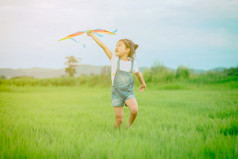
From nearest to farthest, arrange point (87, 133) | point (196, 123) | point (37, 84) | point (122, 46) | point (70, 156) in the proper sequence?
point (70, 156) < point (87, 133) < point (122, 46) < point (196, 123) < point (37, 84)

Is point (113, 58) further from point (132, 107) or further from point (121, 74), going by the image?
point (132, 107)

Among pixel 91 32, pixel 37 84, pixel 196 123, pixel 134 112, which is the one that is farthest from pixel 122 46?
pixel 37 84

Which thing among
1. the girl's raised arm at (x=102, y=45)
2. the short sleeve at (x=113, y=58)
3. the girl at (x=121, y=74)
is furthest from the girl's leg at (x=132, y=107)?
the girl's raised arm at (x=102, y=45)

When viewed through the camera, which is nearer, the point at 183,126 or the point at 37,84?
the point at 183,126

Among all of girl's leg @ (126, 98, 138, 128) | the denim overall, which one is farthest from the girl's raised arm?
girl's leg @ (126, 98, 138, 128)

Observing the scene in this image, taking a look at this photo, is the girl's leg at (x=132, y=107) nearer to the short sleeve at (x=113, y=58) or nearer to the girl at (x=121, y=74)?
the girl at (x=121, y=74)

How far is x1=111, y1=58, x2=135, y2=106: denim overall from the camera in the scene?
10.4ft

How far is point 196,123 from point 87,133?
1894 millimetres

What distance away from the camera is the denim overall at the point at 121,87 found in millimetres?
3168

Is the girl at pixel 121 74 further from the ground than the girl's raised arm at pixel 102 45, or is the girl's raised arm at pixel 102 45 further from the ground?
the girl's raised arm at pixel 102 45

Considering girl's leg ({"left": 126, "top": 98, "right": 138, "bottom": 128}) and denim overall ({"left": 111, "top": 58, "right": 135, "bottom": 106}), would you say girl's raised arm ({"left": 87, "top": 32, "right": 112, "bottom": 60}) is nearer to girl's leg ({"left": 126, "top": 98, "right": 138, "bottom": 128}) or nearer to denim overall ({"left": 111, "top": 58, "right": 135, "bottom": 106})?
denim overall ({"left": 111, "top": 58, "right": 135, "bottom": 106})

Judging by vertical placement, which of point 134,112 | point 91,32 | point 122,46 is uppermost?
point 91,32

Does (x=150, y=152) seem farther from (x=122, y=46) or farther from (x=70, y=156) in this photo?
(x=122, y=46)

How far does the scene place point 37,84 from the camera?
14.9 m
